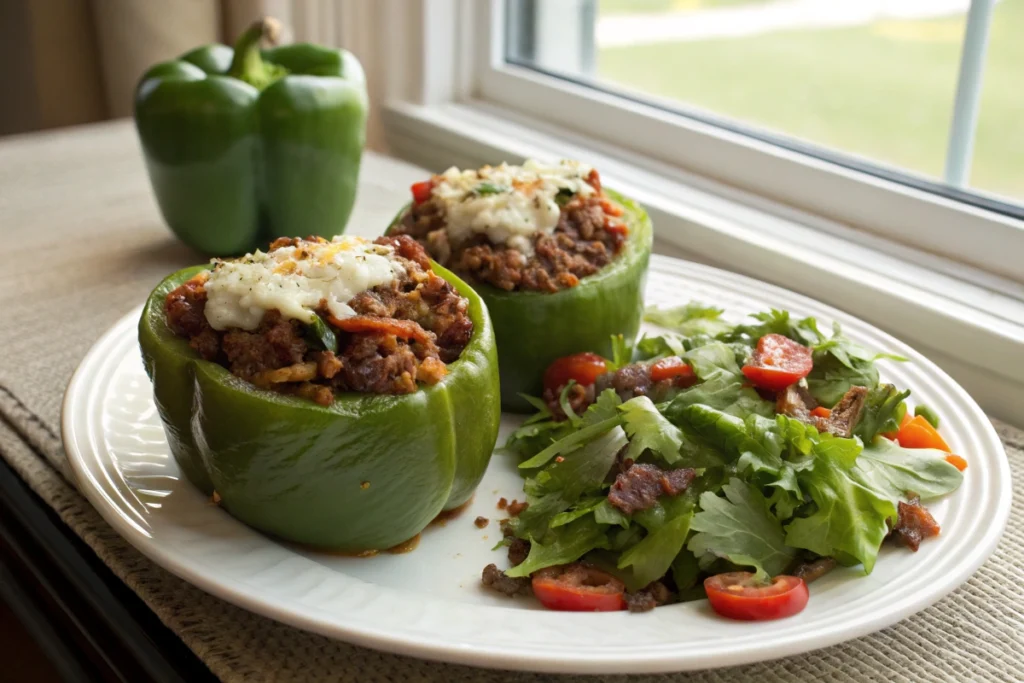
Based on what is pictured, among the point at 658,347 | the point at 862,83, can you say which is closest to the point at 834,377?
the point at 658,347

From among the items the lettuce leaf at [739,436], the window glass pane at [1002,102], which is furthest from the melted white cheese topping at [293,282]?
the window glass pane at [1002,102]

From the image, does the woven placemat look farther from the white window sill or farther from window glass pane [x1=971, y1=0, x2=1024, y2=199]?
window glass pane [x1=971, y1=0, x2=1024, y2=199]

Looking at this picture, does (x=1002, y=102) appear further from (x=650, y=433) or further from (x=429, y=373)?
(x=429, y=373)

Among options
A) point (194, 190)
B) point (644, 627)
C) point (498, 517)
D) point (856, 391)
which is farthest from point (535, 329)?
point (194, 190)

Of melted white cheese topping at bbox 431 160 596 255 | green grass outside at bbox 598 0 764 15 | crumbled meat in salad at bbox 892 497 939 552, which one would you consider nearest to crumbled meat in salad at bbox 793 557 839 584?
crumbled meat in salad at bbox 892 497 939 552

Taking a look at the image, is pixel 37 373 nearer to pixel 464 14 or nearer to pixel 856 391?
pixel 856 391

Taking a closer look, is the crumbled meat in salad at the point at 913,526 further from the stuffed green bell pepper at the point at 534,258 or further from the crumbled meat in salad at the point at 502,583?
Result: the stuffed green bell pepper at the point at 534,258
